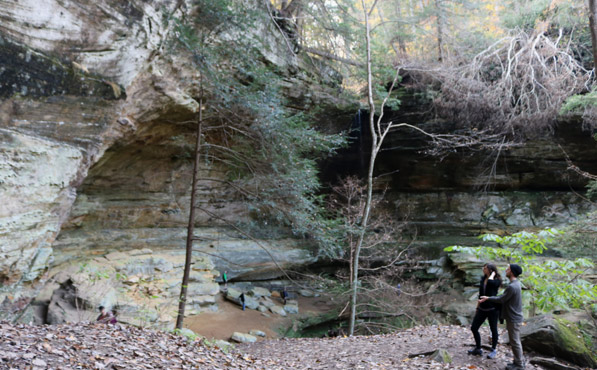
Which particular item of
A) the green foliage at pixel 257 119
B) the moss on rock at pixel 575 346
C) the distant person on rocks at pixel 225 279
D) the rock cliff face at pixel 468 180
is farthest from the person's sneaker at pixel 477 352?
the distant person on rocks at pixel 225 279

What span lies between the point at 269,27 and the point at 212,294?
9.61m

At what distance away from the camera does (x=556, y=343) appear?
5.35m

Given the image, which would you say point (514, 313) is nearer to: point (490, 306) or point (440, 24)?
point (490, 306)

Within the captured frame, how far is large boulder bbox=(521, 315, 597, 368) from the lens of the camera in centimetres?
517

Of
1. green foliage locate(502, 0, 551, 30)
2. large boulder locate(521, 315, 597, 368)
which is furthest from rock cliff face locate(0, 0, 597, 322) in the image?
large boulder locate(521, 315, 597, 368)

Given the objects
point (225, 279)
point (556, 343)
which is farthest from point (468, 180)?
point (556, 343)

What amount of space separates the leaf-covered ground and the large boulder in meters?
0.45

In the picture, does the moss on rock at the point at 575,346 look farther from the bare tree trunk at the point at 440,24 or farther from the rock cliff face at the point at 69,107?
the bare tree trunk at the point at 440,24

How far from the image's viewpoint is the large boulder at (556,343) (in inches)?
204

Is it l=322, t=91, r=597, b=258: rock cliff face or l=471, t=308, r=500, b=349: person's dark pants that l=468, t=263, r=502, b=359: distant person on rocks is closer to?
l=471, t=308, r=500, b=349: person's dark pants

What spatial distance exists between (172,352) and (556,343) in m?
5.60

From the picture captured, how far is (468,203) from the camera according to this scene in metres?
17.2

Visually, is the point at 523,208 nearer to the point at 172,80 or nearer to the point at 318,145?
the point at 318,145

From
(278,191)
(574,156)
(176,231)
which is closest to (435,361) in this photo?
(278,191)
